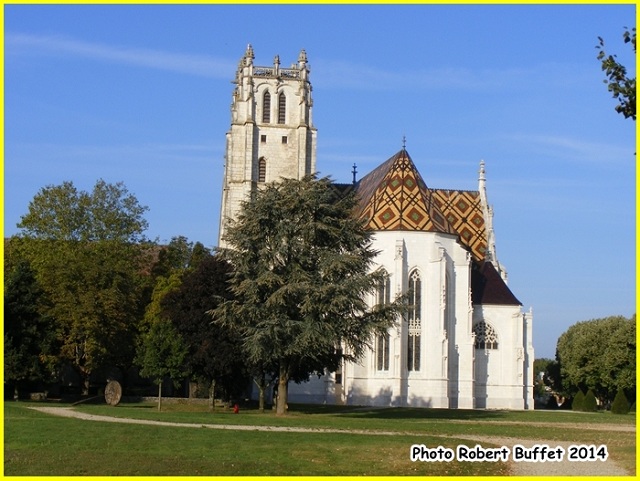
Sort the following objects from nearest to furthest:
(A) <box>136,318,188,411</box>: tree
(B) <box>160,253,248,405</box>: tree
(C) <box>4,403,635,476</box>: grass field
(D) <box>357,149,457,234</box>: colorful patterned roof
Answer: (C) <box>4,403,635,476</box>: grass field
(B) <box>160,253,248,405</box>: tree
(A) <box>136,318,188,411</box>: tree
(D) <box>357,149,457,234</box>: colorful patterned roof

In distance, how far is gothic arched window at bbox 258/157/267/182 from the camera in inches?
3118

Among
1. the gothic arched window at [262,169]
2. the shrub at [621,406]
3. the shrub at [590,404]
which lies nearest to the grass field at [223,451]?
the shrub at [621,406]

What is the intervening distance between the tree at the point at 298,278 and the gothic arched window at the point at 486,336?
28.5 meters

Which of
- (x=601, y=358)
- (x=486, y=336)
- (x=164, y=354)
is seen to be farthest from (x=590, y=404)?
(x=164, y=354)

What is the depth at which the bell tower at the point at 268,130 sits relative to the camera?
7838cm

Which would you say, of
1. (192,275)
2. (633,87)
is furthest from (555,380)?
(633,87)

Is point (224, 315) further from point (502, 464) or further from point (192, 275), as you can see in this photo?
point (502, 464)

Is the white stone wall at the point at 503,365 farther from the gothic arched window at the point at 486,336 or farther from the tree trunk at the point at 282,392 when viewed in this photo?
the tree trunk at the point at 282,392

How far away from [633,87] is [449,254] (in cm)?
5184

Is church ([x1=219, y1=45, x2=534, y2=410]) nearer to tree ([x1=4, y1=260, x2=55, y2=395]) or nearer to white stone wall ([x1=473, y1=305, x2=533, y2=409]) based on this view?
white stone wall ([x1=473, y1=305, x2=533, y2=409])

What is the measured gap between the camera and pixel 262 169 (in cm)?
7931

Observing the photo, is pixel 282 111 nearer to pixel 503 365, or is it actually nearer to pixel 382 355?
pixel 382 355

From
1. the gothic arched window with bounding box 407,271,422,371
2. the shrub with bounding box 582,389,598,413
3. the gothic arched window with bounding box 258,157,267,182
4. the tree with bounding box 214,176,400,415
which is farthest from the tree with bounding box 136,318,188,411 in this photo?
the shrub with bounding box 582,389,598,413

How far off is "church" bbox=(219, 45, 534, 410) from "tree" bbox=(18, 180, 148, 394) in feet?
40.5
